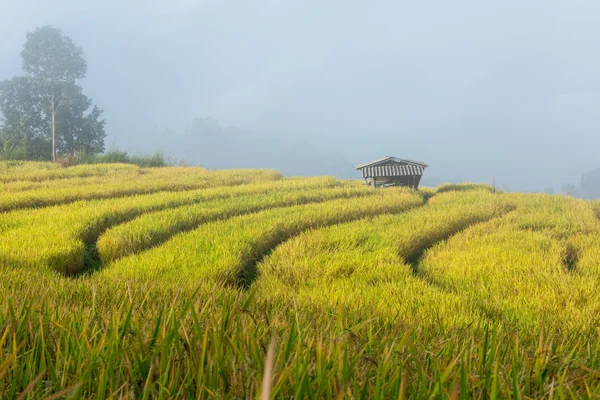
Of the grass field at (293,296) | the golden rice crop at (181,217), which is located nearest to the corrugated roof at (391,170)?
the golden rice crop at (181,217)

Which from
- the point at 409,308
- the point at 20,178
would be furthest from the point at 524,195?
the point at 20,178

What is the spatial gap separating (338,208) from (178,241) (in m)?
3.53

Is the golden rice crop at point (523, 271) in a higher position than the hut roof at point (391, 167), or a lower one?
lower

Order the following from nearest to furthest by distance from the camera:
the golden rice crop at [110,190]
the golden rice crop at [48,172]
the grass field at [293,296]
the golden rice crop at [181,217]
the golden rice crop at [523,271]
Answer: the grass field at [293,296], the golden rice crop at [523,271], the golden rice crop at [181,217], the golden rice crop at [110,190], the golden rice crop at [48,172]

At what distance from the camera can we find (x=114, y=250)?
5.50 metres

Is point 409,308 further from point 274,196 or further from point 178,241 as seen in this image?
point 274,196

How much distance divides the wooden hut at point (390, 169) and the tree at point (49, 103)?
21.9 meters

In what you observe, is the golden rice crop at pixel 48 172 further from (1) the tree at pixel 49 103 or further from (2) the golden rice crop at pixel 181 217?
(1) the tree at pixel 49 103

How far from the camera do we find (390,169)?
12.8 metres

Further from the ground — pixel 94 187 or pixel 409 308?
pixel 94 187

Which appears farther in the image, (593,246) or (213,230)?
(213,230)

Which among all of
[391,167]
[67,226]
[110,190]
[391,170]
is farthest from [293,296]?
[391,167]

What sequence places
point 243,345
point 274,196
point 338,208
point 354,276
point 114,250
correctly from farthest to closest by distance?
point 274,196
point 338,208
point 114,250
point 354,276
point 243,345

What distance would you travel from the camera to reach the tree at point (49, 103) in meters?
27.3
